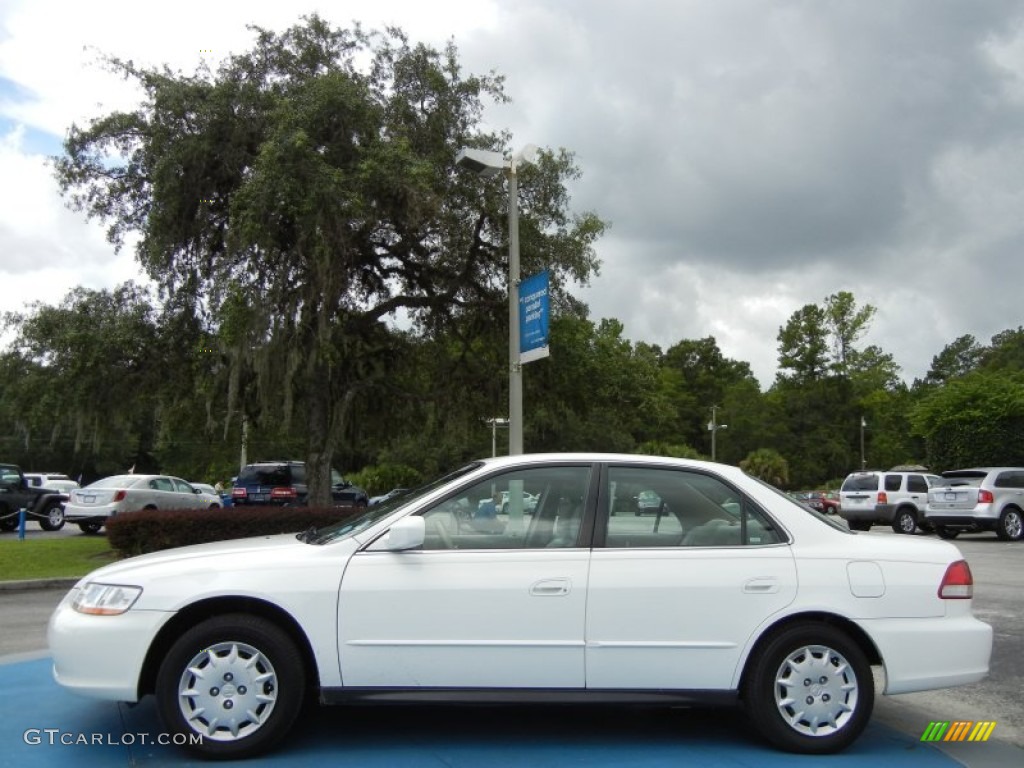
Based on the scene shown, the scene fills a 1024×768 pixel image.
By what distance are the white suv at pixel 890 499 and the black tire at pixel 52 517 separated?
2088cm

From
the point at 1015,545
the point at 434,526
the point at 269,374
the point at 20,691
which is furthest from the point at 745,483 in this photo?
the point at 1015,545

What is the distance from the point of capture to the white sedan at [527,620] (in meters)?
4.65

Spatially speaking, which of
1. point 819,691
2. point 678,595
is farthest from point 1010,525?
point 678,595

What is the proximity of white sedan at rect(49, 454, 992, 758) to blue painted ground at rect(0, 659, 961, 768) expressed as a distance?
0.28 meters

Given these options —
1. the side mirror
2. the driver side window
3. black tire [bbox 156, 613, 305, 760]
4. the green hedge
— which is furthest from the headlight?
the green hedge

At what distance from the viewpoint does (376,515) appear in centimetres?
522

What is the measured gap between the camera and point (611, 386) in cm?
1942

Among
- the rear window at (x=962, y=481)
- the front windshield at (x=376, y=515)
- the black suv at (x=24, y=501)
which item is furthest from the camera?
the black suv at (x=24, y=501)

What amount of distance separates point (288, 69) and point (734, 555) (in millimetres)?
15041

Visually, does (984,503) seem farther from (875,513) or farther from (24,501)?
(24,501)

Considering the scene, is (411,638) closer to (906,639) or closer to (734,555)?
(734,555)

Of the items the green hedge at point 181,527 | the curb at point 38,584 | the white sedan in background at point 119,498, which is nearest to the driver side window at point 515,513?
the curb at point 38,584

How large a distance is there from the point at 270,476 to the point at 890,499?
16.8m

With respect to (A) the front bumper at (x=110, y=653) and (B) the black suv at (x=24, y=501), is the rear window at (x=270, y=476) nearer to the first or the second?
(B) the black suv at (x=24, y=501)
